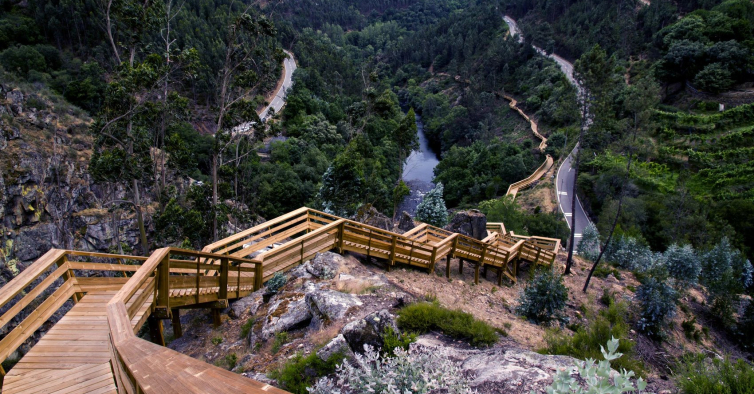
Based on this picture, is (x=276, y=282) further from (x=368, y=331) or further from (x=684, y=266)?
(x=684, y=266)

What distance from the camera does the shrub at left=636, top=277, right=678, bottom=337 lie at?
33.1 feet

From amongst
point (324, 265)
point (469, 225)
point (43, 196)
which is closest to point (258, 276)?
point (324, 265)

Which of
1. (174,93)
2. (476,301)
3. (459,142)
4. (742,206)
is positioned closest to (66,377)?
(476,301)

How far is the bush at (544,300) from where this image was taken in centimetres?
904

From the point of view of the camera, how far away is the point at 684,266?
1488cm

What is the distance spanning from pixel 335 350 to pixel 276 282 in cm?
345

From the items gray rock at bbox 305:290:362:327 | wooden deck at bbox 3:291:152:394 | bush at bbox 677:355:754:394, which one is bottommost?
gray rock at bbox 305:290:362:327

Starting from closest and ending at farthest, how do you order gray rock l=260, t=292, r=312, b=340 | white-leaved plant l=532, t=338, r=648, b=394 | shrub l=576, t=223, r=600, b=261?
1. white-leaved plant l=532, t=338, r=648, b=394
2. gray rock l=260, t=292, r=312, b=340
3. shrub l=576, t=223, r=600, b=261

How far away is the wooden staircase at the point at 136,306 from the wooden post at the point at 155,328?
0.02 metres

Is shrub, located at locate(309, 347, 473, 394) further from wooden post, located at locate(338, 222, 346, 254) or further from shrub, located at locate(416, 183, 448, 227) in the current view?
shrub, located at locate(416, 183, 448, 227)

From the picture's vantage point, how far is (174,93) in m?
12.5

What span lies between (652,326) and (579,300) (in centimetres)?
251

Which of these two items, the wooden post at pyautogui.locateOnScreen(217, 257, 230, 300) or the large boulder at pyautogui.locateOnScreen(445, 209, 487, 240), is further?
the large boulder at pyautogui.locateOnScreen(445, 209, 487, 240)

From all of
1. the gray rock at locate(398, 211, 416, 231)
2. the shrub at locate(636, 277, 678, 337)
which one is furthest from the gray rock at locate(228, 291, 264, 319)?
the shrub at locate(636, 277, 678, 337)
